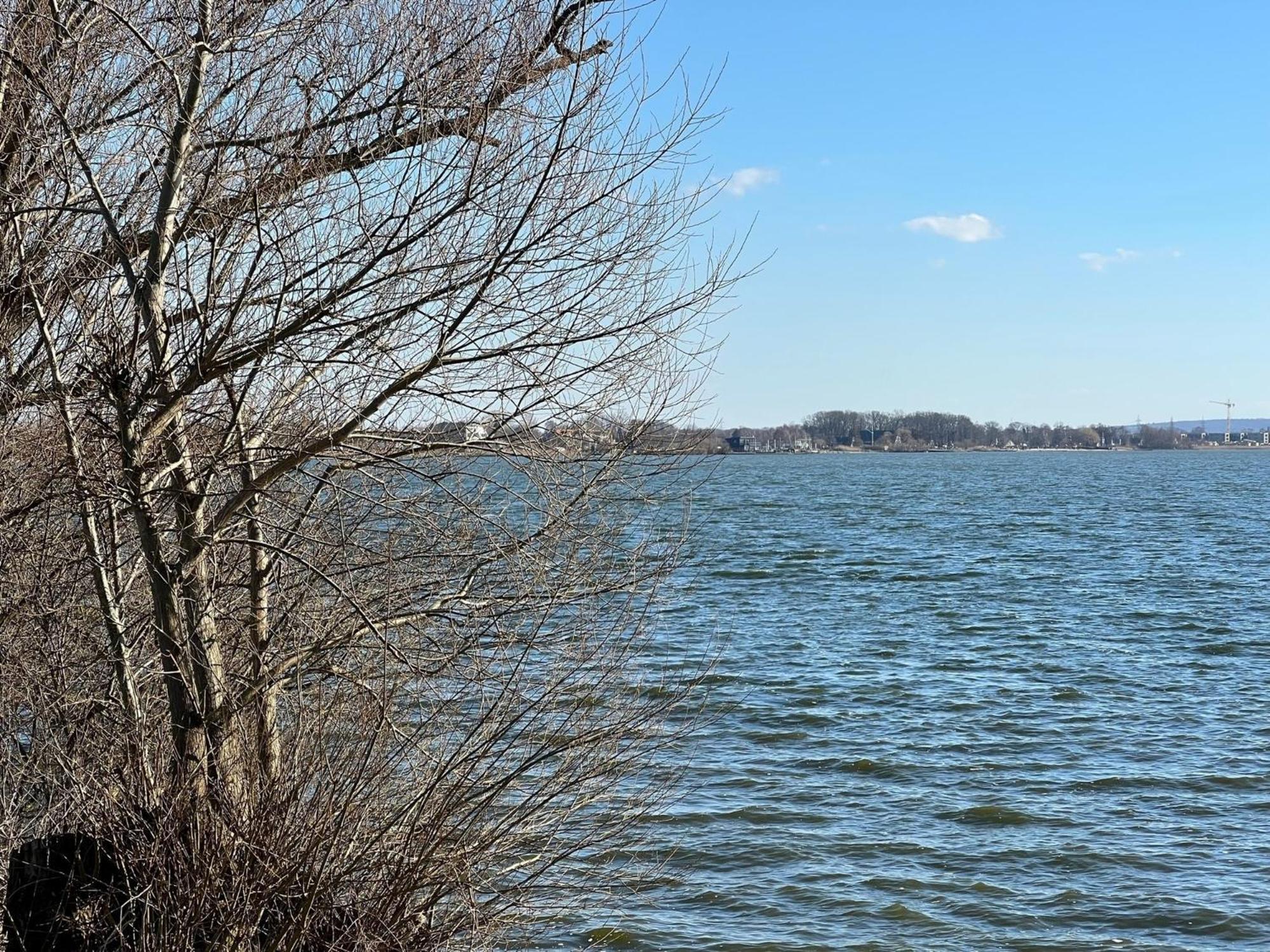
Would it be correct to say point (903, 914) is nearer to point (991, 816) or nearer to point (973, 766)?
point (991, 816)

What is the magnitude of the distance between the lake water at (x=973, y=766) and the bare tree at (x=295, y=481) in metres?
3.73

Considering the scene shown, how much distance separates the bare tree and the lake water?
12.2ft

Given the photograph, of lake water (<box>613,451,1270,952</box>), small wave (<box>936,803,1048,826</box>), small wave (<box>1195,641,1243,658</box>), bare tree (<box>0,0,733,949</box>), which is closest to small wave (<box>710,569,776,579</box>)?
lake water (<box>613,451,1270,952</box>)

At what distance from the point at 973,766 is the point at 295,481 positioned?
34.4ft

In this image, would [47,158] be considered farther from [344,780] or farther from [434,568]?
[344,780]

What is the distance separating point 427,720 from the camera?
6.86m

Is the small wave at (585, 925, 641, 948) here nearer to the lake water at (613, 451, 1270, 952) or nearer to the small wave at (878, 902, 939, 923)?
the lake water at (613, 451, 1270, 952)

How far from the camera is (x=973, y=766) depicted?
52.2 ft

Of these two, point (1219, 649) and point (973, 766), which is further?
point (1219, 649)

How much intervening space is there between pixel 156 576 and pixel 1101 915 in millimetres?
8524

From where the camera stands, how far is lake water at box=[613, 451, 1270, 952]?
1145 centimetres

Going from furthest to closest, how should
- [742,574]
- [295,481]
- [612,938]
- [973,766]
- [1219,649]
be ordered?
[742,574] < [1219,649] < [973,766] < [612,938] < [295,481]

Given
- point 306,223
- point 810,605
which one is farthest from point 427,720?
point 810,605

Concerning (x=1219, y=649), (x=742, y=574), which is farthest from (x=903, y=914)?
(x=742, y=574)
